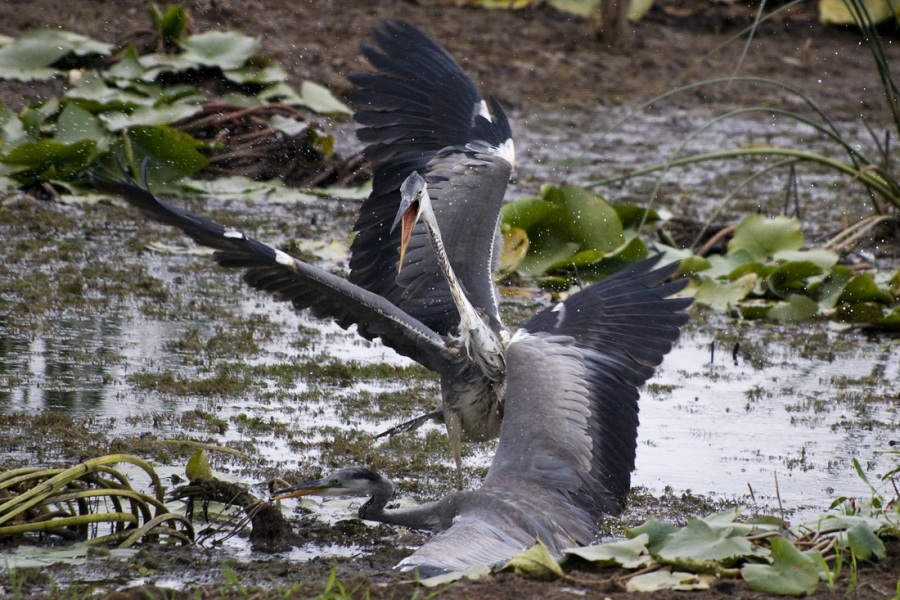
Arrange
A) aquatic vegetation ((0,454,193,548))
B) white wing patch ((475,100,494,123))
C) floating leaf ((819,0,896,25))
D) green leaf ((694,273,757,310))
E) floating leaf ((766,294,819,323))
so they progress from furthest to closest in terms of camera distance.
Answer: floating leaf ((819,0,896,25)) < green leaf ((694,273,757,310)) < floating leaf ((766,294,819,323)) < white wing patch ((475,100,494,123)) < aquatic vegetation ((0,454,193,548))

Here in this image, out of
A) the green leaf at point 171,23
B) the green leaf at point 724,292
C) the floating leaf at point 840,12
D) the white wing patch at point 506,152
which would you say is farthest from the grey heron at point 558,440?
the floating leaf at point 840,12

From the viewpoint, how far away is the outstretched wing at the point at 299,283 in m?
4.28

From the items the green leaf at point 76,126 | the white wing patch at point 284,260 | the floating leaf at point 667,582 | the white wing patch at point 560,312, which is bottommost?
the floating leaf at point 667,582

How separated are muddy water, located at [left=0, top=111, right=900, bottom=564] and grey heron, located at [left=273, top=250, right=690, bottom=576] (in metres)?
0.64

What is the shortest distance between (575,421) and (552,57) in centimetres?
1063

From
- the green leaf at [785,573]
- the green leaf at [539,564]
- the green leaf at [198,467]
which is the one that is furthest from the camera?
the green leaf at [198,467]

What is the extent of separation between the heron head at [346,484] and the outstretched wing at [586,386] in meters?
0.40

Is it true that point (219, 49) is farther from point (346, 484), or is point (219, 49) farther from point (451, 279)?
point (346, 484)

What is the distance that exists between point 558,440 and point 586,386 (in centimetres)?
29

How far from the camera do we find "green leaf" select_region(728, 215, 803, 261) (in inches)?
328

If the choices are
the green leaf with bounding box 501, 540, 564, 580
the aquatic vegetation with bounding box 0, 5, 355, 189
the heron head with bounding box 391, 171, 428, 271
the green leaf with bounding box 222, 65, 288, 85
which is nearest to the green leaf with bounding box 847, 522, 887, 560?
the green leaf with bounding box 501, 540, 564, 580

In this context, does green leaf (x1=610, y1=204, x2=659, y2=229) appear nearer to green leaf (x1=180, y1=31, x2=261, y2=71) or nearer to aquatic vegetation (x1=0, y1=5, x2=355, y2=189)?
→ aquatic vegetation (x1=0, y1=5, x2=355, y2=189)

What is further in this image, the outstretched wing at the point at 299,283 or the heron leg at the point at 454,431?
the heron leg at the point at 454,431

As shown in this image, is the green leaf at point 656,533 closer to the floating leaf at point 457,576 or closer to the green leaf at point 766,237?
the floating leaf at point 457,576
